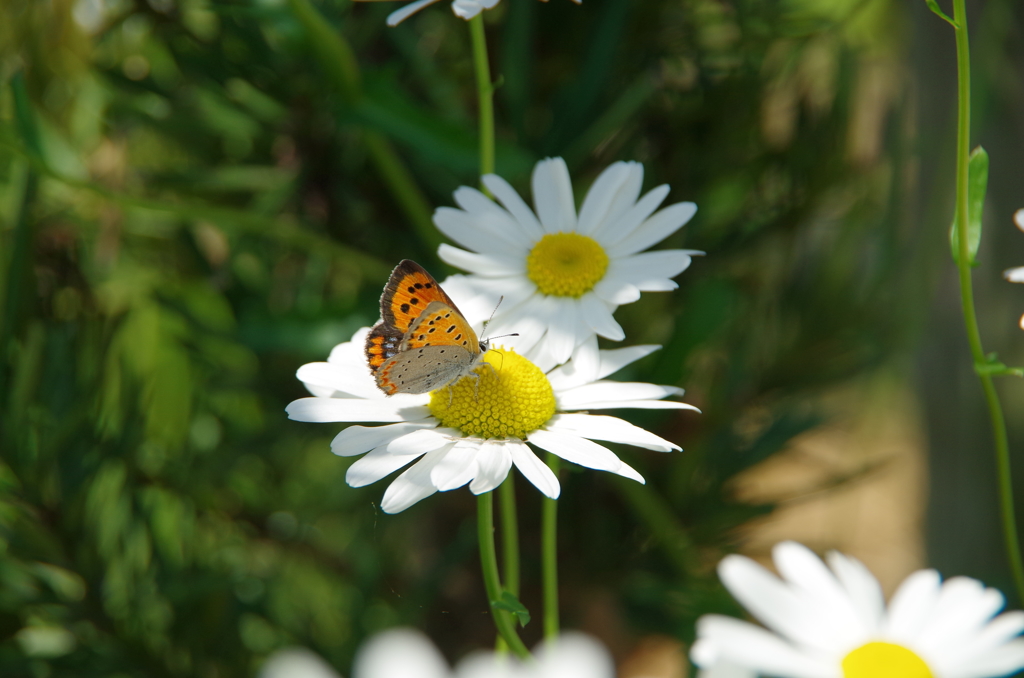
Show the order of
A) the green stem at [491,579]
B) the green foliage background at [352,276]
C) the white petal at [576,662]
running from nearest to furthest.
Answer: the white petal at [576,662], the green stem at [491,579], the green foliage background at [352,276]

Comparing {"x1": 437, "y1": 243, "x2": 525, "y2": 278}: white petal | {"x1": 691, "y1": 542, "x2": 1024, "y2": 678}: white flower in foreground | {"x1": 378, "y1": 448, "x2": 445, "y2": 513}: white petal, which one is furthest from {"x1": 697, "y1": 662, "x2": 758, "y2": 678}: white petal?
{"x1": 437, "y1": 243, "x2": 525, "y2": 278}: white petal

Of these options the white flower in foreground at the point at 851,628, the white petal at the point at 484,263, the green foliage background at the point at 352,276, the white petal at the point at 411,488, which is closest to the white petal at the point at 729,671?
the white flower in foreground at the point at 851,628

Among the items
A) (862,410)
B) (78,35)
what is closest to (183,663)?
(78,35)

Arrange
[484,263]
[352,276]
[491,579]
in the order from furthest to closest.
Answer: [352,276], [484,263], [491,579]

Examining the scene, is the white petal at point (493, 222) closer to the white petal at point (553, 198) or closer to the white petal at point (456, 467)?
the white petal at point (553, 198)

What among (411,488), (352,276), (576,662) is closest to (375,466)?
(411,488)

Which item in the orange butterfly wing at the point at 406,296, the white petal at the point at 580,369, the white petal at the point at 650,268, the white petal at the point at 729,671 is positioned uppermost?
the white petal at the point at 650,268

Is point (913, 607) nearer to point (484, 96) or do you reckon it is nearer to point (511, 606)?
point (511, 606)
